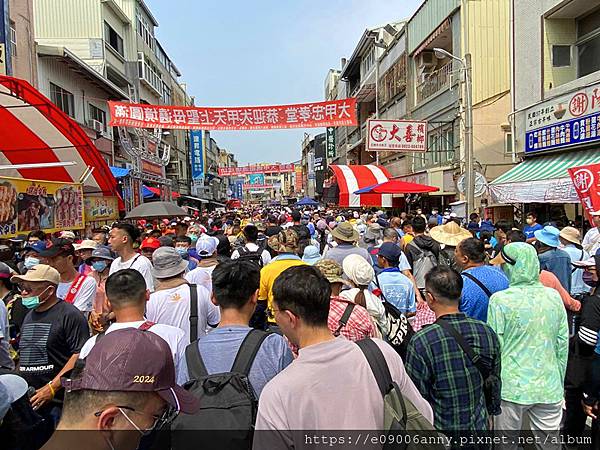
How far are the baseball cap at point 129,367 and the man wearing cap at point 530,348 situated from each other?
264cm

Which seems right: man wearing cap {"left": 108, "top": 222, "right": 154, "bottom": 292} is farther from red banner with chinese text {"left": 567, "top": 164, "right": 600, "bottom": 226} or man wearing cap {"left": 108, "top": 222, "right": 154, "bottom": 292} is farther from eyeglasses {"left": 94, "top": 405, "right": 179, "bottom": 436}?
red banner with chinese text {"left": 567, "top": 164, "right": 600, "bottom": 226}

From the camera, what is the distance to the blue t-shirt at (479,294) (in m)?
4.18

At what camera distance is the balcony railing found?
21609 millimetres

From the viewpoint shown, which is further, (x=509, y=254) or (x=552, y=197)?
(x=552, y=197)

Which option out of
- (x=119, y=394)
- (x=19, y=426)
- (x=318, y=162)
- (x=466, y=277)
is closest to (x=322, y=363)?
(x=119, y=394)

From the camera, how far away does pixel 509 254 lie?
370cm

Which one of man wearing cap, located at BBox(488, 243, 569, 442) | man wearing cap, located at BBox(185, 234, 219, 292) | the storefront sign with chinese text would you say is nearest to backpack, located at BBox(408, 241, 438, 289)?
man wearing cap, located at BBox(185, 234, 219, 292)

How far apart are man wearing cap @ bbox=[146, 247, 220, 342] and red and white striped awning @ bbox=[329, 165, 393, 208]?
11.9 meters

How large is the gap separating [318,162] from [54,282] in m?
67.9

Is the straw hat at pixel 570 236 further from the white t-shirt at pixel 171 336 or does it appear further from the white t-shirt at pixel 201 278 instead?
the white t-shirt at pixel 171 336

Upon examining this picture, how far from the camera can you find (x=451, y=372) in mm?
2977

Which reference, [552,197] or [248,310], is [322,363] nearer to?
[248,310]

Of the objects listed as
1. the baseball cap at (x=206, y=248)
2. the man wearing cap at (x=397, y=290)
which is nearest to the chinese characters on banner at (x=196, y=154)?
the baseball cap at (x=206, y=248)

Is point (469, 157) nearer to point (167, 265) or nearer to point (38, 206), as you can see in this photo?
point (38, 206)
